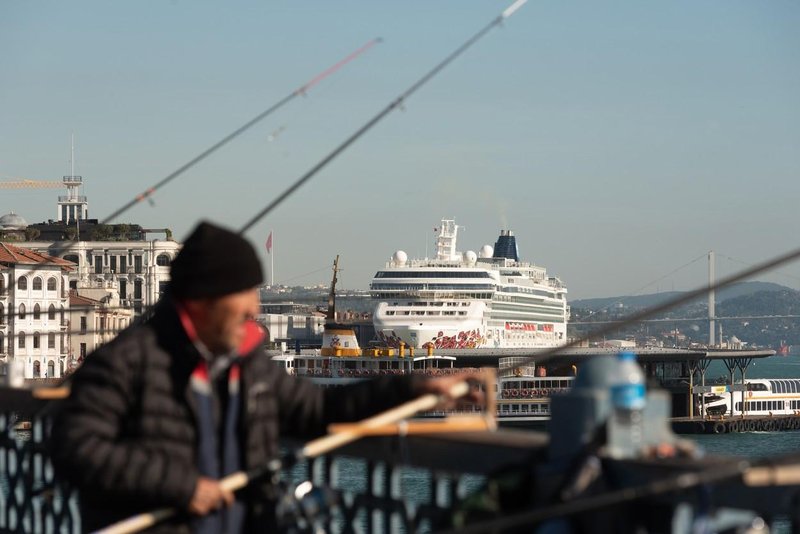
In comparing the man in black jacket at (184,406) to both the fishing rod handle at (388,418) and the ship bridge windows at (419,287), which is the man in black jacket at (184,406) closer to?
the fishing rod handle at (388,418)

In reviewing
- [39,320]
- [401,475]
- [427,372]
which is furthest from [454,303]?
[401,475]

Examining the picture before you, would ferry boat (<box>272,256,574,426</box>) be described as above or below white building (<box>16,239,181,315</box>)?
below

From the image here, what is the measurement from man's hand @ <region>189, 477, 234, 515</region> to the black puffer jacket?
0.02 m

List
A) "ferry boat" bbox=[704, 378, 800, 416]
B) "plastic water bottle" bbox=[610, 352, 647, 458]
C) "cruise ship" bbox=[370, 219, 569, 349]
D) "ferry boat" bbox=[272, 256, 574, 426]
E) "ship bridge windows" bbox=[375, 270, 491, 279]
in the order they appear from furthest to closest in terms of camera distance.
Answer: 1. "ship bridge windows" bbox=[375, 270, 491, 279]
2. "cruise ship" bbox=[370, 219, 569, 349]
3. "ferry boat" bbox=[704, 378, 800, 416]
4. "ferry boat" bbox=[272, 256, 574, 426]
5. "plastic water bottle" bbox=[610, 352, 647, 458]

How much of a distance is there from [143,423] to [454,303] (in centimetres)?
6690

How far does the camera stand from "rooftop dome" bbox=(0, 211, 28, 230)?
108 m

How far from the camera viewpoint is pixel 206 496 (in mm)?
3104

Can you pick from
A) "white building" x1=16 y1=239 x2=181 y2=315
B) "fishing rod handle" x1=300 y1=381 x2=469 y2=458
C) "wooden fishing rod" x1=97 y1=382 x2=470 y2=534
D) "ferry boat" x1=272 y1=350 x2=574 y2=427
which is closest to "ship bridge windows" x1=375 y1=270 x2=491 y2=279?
Result: "ferry boat" x1=272 y1=350 x2=574 y2=427

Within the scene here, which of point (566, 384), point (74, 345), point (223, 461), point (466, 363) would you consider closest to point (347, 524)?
point (223, 461)

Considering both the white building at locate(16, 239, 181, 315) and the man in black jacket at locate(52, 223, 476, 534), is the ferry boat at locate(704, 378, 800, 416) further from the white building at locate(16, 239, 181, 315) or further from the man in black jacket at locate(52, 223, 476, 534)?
the man in black jacket at locate(52, 223, 476, 534)

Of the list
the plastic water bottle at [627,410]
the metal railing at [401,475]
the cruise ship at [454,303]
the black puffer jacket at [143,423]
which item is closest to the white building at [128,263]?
the cruise ship at [454,303]

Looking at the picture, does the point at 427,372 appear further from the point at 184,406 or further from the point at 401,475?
the point at 184,406

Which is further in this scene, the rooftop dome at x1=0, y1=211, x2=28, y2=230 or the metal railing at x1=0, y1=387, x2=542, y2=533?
the rooftop dome at x1=0, y1=211, x2=28, y2=230

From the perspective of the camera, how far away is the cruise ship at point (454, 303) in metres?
67.8
